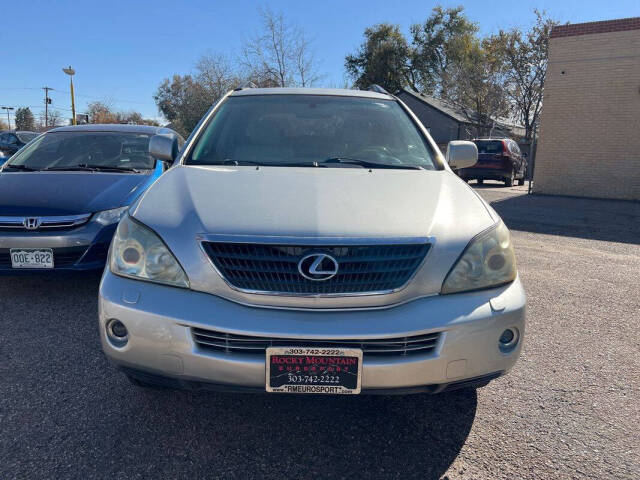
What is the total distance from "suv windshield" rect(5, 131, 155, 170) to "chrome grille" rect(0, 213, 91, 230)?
1.22m

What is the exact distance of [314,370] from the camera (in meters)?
1.84

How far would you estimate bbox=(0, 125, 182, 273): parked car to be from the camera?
3.75 m

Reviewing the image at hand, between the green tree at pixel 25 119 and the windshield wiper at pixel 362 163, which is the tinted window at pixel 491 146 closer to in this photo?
the windshield wiper at pixel 362 163

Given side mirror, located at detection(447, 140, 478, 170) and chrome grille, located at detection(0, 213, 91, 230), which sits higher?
side mirror, located at detection(447, 140, 478, 170)

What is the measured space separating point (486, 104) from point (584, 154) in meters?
19.9

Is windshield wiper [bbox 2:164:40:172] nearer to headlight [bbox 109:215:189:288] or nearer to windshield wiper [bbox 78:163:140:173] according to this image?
windshield wiper [bbox 78:163:140:173]

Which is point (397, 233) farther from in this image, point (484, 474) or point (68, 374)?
point (68, 374)

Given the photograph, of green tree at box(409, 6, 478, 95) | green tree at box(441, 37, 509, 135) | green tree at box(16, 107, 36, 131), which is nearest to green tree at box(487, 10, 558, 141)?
green tree at box(441, 37, 509, 135)

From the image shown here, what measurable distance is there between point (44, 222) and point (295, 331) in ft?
9.45

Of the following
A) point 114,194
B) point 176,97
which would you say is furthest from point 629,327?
point 176,97

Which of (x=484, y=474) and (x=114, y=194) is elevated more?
(x=114, y=194)

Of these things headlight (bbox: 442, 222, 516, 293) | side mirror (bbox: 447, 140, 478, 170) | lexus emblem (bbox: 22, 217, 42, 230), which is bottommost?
lexus emblem (bbox: 22, 217, 42, 230)

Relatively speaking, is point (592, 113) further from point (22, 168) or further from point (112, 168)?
point (22, 168)

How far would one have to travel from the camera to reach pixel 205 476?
75.0 inches
